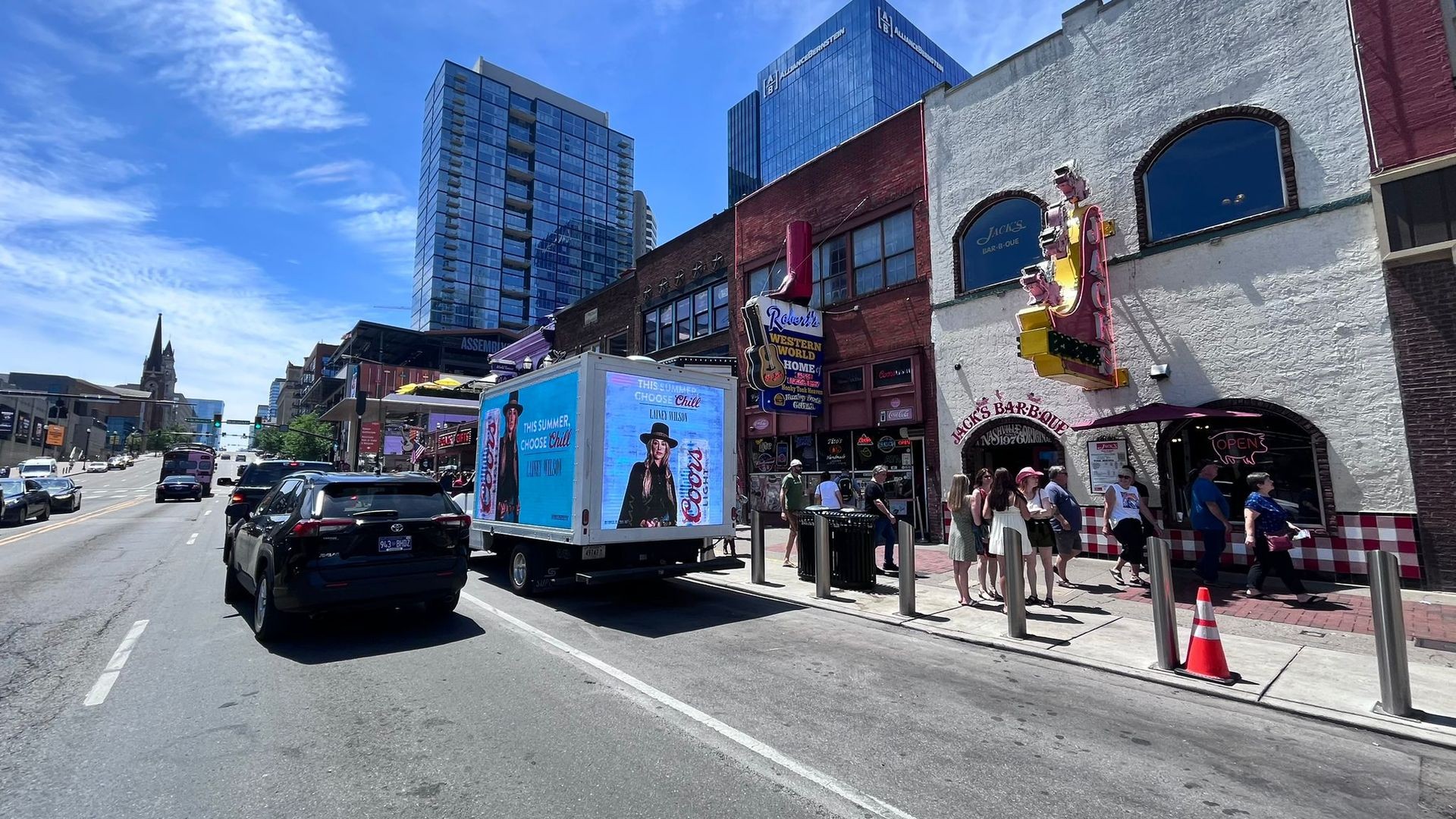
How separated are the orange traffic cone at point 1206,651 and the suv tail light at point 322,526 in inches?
306

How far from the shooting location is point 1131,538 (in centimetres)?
926

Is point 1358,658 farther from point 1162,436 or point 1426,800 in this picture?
point 1162,436

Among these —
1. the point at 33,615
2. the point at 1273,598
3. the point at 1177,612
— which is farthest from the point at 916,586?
the point at 33,615

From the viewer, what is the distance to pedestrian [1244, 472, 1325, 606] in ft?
26.1

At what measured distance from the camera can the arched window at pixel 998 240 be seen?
1339 cm

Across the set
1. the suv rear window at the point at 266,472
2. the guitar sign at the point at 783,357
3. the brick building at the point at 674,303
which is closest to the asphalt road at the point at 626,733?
the guitar sign at the point at 783,357

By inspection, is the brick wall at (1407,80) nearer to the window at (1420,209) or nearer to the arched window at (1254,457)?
the window at (1420,209)

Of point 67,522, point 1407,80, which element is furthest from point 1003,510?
point 67,522

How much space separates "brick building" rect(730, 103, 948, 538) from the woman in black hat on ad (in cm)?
791

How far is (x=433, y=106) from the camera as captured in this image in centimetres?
10175

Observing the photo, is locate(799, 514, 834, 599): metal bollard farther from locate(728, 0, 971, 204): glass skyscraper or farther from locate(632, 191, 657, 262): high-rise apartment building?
locate(632, 191, 657, 262): high-rise apartment building

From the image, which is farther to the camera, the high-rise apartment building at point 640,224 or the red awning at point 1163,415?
the high-rise apartment building at point 640,224

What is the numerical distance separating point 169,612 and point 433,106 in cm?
11395

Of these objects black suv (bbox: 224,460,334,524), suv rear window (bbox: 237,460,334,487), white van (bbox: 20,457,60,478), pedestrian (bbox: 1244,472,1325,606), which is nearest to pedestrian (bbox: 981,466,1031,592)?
pedestrian (bbox: 1244,472,1325,606)
